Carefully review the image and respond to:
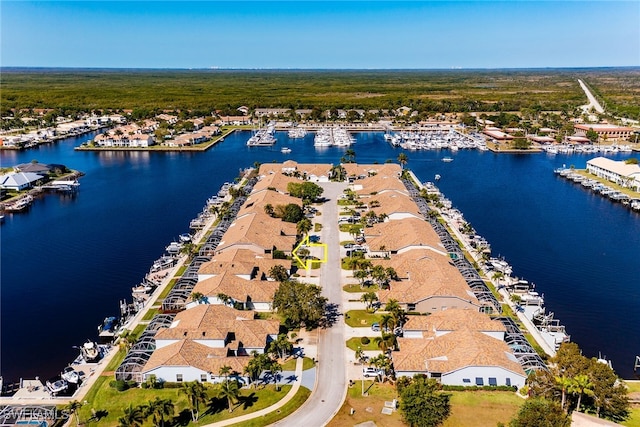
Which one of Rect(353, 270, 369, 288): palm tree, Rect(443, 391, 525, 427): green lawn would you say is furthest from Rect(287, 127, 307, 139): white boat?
Rect(443, 391, 525, 427): green lawn

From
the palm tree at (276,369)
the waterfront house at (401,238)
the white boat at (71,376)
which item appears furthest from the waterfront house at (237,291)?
the waterfront house at (401,238)

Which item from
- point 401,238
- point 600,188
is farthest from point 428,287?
point 600,188

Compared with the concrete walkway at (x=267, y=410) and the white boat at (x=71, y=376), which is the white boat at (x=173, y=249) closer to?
→ the white boat at (x=71, y=376)

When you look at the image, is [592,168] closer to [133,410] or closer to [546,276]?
[546,276]

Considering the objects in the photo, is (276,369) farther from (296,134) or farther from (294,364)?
(296,134)

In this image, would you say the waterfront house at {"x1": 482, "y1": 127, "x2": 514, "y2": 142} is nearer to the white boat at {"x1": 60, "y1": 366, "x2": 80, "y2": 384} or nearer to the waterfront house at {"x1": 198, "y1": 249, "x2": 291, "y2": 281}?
the waterfront house at {"x1": 198, "y1": 249, "x2": 291, "y2": 281}
